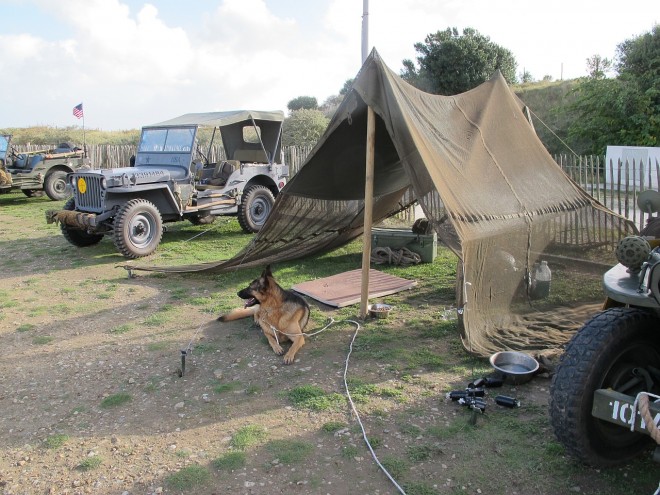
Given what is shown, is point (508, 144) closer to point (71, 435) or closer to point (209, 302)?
point (209, 302)

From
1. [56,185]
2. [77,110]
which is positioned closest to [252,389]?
[56,185]

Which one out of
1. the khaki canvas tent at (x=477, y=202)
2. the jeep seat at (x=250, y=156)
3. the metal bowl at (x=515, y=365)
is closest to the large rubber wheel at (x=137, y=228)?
the khaki canvas tent at (x=477, y=202)

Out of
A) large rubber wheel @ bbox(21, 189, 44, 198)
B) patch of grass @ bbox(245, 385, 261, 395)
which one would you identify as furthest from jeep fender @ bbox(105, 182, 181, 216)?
large rubber wheel @ bbox(21, 189, 44, 198)

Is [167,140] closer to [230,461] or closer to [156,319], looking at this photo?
[156,319]

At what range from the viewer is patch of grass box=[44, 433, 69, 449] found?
10.7 feet

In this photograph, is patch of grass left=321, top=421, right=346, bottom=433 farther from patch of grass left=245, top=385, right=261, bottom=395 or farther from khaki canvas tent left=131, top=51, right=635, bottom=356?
khaki canvas tent left=131, top=51, right=635, bottom=356

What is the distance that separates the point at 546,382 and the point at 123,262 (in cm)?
638

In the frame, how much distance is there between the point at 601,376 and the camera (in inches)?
101

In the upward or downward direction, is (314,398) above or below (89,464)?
above

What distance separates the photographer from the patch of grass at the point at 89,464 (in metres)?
3.04

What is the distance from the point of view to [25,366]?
446 centimetres

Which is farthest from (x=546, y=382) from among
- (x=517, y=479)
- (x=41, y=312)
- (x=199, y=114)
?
(x=199, y=114)

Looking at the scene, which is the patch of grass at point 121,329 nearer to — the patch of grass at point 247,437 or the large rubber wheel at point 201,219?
the patch of grass at point 247,437

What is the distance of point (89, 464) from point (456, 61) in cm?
2846
